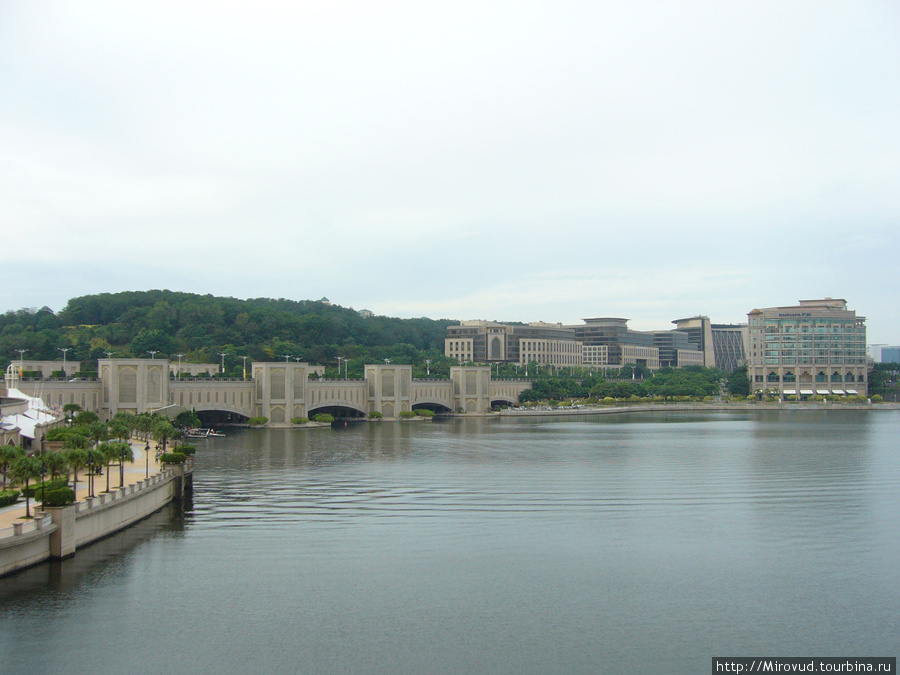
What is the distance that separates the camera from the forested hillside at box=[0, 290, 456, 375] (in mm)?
110438

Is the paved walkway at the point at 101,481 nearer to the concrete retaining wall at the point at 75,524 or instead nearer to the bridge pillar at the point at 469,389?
the concrete retaining wall at the point at 75,524

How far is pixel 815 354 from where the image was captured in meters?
146

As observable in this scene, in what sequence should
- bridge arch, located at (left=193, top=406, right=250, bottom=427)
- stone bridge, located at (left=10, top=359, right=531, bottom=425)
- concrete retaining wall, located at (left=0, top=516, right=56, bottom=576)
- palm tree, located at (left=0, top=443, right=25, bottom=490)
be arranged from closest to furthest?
concrete retaining wall, located at (left=0, top=516, right=56, bottom=576) < palm tree, located at (left=0, top=443, right=25, bottom=490) < stone bridge, located at (left=10, top=359, right=531, bottom=425) < bridge arch, located at (left=193, top=406, right=250, bottom=427)

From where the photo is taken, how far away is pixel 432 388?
116000 millimetres

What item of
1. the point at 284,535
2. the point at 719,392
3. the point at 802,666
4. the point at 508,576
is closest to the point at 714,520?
the point at 508,576

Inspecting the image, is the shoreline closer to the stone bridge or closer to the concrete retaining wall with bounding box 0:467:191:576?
the stone bridge

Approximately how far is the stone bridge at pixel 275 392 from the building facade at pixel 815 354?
51034 mm

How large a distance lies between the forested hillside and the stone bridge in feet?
45.9

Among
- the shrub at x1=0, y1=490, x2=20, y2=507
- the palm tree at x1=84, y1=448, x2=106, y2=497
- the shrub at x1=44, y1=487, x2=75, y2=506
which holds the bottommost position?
the shrub at x1=0, y1=490, x2=20, y2=507

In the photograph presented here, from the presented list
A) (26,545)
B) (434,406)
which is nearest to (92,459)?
(26,545)

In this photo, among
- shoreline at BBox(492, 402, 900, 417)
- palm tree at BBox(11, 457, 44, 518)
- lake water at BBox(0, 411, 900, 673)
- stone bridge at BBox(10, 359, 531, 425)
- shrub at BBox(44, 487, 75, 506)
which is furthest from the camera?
shoreline at BBox(492, 402, 900, 417)

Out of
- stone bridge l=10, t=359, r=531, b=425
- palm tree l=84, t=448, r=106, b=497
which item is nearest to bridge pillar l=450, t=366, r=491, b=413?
stone bridge l=10, t=359, r=531, b=425

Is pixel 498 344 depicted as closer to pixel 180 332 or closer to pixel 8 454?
pixel 180 332

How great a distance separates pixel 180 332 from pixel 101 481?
294 feet
